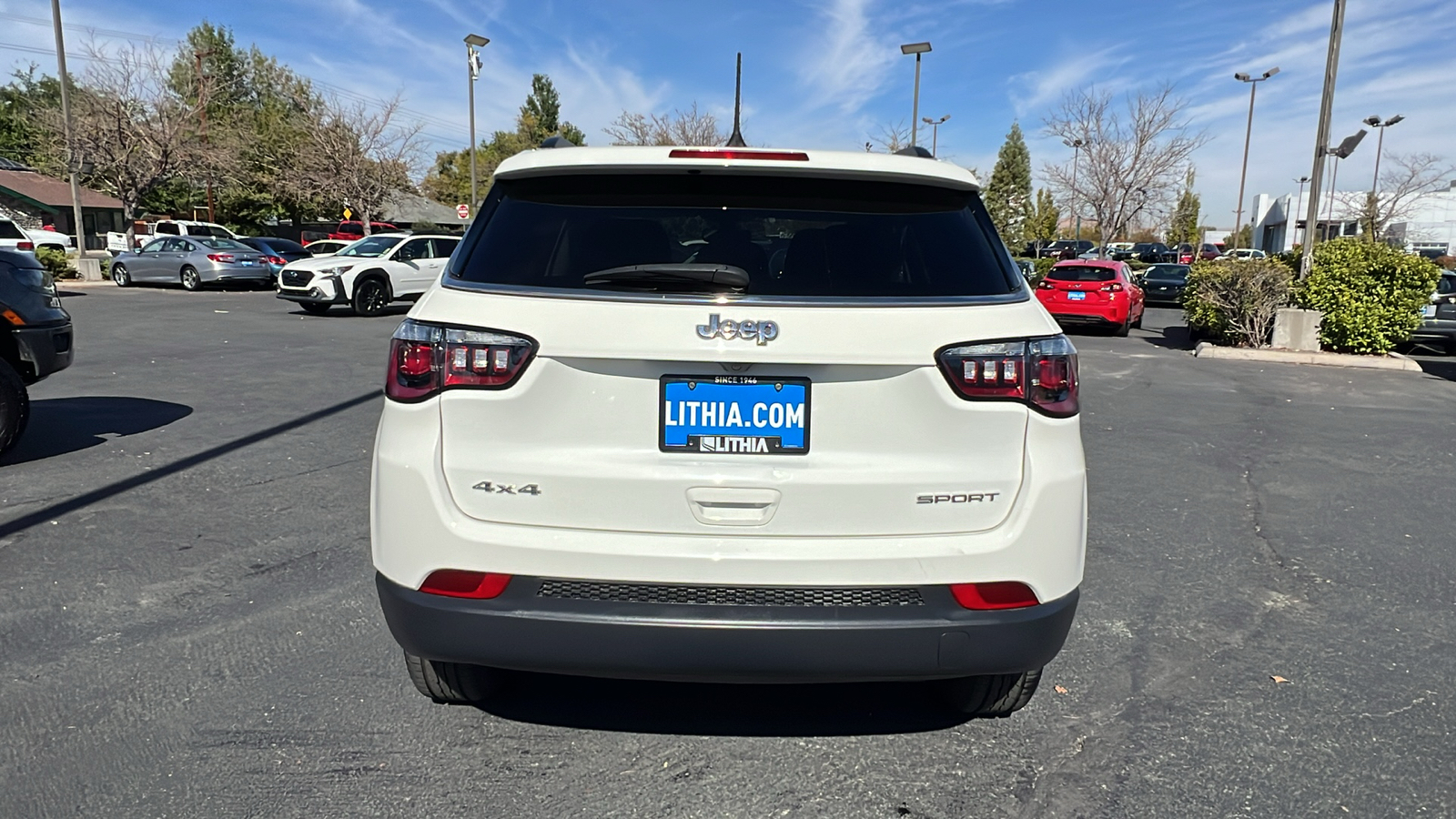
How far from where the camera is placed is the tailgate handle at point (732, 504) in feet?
7.78

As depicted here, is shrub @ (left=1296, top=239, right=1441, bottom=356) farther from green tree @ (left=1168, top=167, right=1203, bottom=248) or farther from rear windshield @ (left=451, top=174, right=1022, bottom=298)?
green tree @ (left=1168, top=167, right=1203, bottom=248)

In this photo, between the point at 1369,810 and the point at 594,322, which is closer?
the point at 594,322

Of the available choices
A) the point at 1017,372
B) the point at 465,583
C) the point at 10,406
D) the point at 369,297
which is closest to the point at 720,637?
the point at 465,583

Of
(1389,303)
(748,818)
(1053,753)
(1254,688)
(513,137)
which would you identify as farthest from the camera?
(513,137)

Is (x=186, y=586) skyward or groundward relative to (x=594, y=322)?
groundward

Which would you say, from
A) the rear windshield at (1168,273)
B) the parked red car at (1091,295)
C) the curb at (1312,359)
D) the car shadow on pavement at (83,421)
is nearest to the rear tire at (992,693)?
the car shadow on pavement at (83,421)

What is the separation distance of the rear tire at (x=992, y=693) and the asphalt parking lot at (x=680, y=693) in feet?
0.19

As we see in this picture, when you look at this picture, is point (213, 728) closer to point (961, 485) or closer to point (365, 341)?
point (961, 485)

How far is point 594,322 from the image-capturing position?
7.71 feet

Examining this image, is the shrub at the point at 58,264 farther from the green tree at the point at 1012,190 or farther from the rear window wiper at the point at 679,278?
the green tree at the point at 1012,190

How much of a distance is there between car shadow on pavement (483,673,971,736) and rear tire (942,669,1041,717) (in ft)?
0.22

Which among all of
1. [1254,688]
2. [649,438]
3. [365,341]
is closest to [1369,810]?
[1254,688]

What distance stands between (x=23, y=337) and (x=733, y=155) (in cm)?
563

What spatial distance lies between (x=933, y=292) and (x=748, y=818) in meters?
1.46
